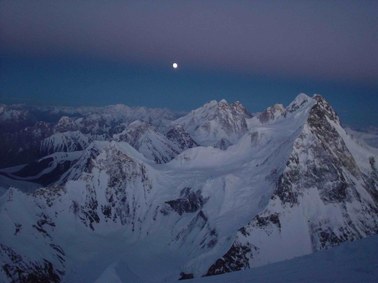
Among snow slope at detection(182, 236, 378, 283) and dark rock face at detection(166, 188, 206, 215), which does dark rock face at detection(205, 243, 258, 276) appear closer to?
dark rock face at detection(166, 188, 206, 215)

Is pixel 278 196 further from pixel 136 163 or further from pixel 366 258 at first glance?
pixel 366 258

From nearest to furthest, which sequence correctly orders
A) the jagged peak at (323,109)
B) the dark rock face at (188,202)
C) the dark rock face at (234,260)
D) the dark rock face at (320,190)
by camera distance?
the dark rock face at (234,260) → the dark rock face at (320,190) → the dark rock face at (188,202) → the jagged peak at (323,109)

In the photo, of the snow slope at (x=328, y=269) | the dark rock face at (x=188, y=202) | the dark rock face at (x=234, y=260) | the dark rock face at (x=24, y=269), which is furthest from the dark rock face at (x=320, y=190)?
the snow slope at (x=328, y=269)

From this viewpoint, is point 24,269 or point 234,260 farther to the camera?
point 234,260

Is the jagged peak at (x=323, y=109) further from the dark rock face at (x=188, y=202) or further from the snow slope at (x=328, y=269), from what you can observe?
the snow slope at (x=328, y=269)

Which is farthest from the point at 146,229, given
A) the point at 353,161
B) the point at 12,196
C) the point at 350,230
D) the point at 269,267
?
the point at 269,267

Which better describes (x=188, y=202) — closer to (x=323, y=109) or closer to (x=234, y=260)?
(x=234, y=260)

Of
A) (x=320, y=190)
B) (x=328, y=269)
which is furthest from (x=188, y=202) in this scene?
(x=328, y=269)

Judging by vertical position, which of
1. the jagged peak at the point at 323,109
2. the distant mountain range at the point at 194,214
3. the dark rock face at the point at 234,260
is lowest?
Result: the dark rock face at the point at 234,260
